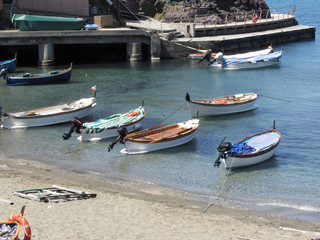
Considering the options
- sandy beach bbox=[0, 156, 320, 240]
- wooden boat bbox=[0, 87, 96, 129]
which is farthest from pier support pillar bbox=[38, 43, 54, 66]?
sandy beach bbox=[0, 156, 320, 240]

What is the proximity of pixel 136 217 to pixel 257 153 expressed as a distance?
8423mm

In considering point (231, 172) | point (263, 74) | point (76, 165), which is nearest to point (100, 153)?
point (76, 165)

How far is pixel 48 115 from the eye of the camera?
31.3m

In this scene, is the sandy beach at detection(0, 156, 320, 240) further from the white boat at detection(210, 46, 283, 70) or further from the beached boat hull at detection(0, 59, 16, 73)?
the white boat at detection(210, 46, 283, 70)

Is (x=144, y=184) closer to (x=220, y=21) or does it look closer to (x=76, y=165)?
(x=76, y=165)

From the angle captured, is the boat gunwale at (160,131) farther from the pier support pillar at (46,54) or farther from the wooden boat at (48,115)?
the pier support pillar at (46,54)

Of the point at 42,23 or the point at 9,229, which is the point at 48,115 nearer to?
the point at 9,229

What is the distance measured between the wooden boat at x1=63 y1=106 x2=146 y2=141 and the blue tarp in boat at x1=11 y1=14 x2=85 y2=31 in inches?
967

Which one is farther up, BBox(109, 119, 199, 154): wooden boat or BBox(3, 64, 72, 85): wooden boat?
BBox(3, 64, 72, 85): wooden boat

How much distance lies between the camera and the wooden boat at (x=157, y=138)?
26.1m

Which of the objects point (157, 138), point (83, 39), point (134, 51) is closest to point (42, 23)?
point (83, 39)

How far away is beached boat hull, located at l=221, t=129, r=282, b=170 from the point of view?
23.7 metres

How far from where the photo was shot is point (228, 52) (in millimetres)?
59906

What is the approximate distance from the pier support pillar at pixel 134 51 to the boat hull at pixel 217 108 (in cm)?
2267
